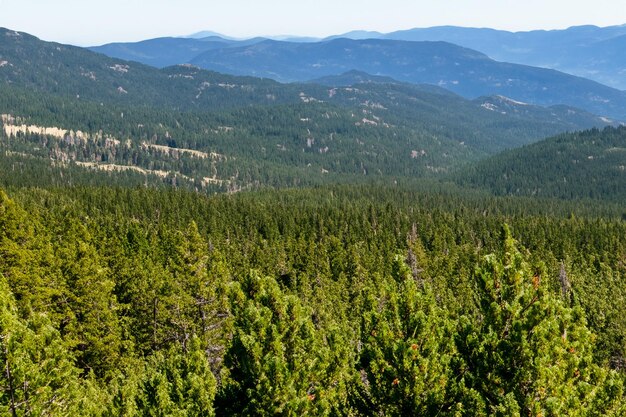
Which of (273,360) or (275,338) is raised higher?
(275,338)

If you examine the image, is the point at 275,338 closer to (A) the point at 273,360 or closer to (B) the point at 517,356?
(A) the point at 273,360

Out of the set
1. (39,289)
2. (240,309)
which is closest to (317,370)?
(240,309)

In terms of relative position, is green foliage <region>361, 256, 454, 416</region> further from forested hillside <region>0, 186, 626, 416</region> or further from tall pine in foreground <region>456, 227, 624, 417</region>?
tall pine in foreground <region>456, 227, 624, 417</region>

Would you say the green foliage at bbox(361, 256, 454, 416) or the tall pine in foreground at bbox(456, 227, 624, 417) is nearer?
the tall pine in foreground at bbox(456, 227, 624, 417)

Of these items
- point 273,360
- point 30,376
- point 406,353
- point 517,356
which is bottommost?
point 30,376

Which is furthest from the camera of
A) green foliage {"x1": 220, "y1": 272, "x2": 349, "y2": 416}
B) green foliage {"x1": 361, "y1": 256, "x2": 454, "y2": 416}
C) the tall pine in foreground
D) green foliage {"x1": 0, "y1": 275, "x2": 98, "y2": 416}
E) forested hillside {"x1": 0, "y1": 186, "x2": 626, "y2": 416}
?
green foliage {"x1": 361, "y1": 256, "x2": 454, "y2": 416}

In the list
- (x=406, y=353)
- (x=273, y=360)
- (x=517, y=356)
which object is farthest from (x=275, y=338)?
(x=517, y=356)

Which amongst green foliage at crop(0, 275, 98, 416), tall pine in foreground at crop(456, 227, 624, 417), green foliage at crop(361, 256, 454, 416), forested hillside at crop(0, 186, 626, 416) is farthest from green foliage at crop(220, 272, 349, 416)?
green foliage at crop(0, 275, 98, 416)

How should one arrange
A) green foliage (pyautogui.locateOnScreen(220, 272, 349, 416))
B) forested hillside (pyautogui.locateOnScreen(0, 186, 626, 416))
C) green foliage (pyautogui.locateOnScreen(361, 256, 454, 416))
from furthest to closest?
green foliage (pyautogui.locateOnScreen(361, 256, 454, 416))
green foliage (pyautogui.locateOnScreen(220, 272, 349, 416))
forested hillside (pyautogui.locateOnScreen(0, 186, 626, 416))

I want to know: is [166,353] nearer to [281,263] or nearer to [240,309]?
[240,309]

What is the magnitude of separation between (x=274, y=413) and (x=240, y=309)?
5688 millimetres

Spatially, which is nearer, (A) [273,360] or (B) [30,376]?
(A) [273,360]

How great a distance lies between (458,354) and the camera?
2862 centimetres

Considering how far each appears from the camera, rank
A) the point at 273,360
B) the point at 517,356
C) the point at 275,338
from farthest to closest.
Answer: the point at 275,338, the point at 273,360, the point at 517,356
